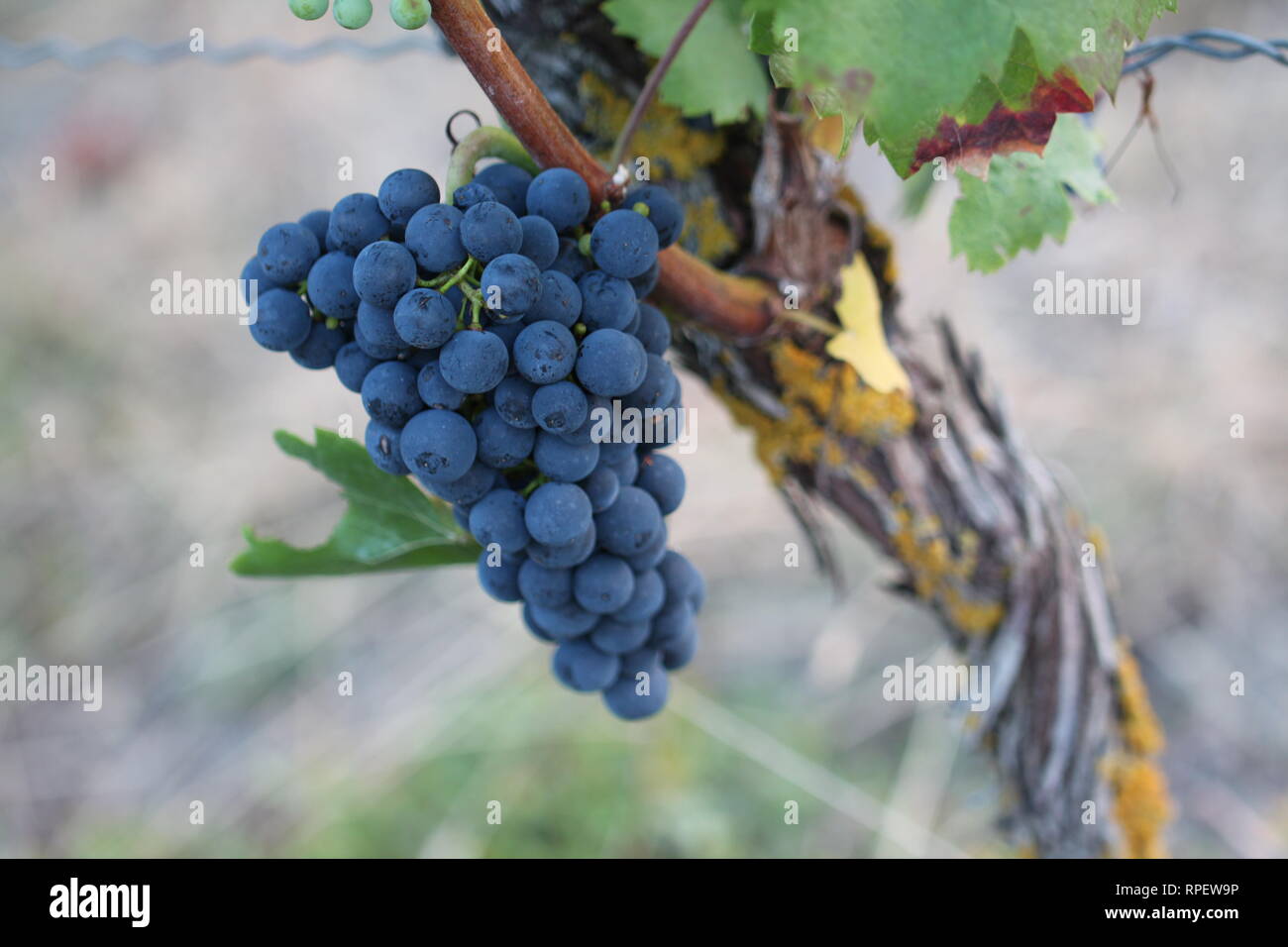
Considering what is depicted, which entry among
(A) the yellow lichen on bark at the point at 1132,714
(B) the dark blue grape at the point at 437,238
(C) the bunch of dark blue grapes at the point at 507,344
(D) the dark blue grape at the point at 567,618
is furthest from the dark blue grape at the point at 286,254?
(A) the yellow lichen on bark at the point at 1132,714

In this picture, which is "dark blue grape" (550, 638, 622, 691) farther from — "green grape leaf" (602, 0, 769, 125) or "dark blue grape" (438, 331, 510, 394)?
"green grape leaf" (602, 0, 769, 125)

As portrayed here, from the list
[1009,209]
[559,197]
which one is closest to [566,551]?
[559,197]

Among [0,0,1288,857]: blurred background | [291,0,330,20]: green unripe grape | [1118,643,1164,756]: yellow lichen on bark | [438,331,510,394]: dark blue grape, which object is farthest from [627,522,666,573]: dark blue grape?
[0,0,1288,857]: blurred background

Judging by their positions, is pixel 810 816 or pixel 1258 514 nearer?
pixel 810 816
